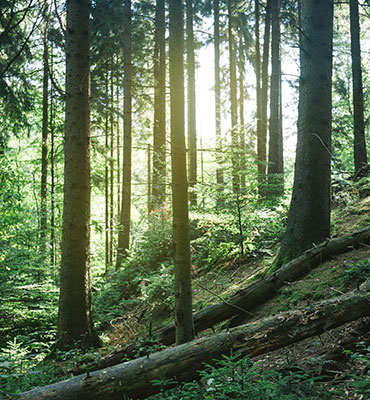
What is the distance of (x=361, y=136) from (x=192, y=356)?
10216mm

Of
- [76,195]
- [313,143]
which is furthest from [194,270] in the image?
[313,143]

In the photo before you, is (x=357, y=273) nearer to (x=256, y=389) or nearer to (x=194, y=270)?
(x=256, y=389)

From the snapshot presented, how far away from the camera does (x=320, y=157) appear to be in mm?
6277

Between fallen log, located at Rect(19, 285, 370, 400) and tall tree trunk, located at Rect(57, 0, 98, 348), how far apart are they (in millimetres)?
3113

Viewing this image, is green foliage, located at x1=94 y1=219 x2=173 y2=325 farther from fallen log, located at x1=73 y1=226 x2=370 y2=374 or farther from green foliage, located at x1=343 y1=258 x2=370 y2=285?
green foliage, located at x1=343 y1=258 x2=370 y2=285

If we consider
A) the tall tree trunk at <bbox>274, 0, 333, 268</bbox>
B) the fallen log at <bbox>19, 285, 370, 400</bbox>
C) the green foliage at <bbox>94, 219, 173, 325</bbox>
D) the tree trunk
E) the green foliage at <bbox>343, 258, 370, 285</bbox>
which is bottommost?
the green foliage at <bbox>94, 219, 173, 325</bbox>

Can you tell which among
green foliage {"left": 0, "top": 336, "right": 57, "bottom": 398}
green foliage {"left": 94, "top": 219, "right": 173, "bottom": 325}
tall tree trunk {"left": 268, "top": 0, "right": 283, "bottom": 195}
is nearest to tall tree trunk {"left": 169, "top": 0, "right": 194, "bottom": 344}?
green foliage {"left": 0, "top": 336, "right": 57, "bottom": 398}

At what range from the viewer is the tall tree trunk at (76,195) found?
238 inches

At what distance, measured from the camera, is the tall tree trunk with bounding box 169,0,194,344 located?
13.5 feet

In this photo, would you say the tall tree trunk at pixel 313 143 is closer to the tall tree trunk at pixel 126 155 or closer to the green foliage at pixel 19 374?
the green foliage at pixel 19 374

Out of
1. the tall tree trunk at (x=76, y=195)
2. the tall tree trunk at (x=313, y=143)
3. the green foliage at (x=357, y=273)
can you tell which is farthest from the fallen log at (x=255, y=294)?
the tall tree trunk at (x=76, y=195)

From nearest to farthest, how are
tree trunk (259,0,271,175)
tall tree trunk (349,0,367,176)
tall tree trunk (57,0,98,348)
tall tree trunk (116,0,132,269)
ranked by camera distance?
1. tall tree trunk (57,0,98,348)
2. tall tree trunk (349,0,367,176)
3. tall tree trunk (116,0,132,269)
4. tree trunk (259,0,271,175)

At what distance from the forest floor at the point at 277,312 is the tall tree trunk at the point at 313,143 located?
0.66 m

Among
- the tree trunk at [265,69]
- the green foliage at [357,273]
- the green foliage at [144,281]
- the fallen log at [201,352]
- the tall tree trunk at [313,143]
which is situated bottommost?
the green foliage at [144,281]
